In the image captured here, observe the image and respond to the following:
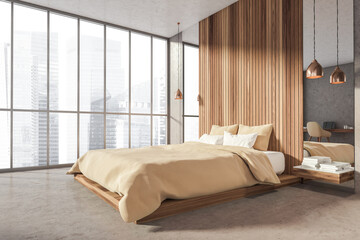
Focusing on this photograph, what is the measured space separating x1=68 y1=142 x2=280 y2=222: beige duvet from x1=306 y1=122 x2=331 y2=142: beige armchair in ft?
3.08

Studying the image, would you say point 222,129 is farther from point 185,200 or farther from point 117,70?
point 117,70

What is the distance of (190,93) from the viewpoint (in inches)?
271

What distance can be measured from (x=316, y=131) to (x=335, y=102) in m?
0.50

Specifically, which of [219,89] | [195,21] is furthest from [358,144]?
[195,21]

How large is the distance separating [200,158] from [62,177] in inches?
108

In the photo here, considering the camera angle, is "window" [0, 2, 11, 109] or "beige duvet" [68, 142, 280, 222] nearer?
"beige duvet" [68, 142, 280, 222]

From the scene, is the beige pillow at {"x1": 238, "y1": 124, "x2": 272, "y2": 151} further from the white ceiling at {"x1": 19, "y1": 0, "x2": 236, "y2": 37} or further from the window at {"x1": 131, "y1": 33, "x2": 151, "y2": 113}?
the window at {"x1": 131, "y1": 33, "x2": 151, "y2": 113}

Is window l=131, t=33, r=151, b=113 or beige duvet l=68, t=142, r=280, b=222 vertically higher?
window l=131, t=33, r=151, b=113

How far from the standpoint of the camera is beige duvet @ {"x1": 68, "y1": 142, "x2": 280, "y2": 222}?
2.43 m

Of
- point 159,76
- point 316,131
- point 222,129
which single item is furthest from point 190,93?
point 316,131

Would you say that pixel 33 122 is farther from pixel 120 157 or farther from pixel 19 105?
pixel 120 157

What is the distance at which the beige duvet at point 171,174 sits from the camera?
2.43 m

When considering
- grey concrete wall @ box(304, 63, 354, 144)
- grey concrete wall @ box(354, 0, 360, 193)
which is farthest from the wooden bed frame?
grey concrete wall @ box(304, 63, 354, 144)

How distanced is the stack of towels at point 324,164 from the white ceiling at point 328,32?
1.35m
